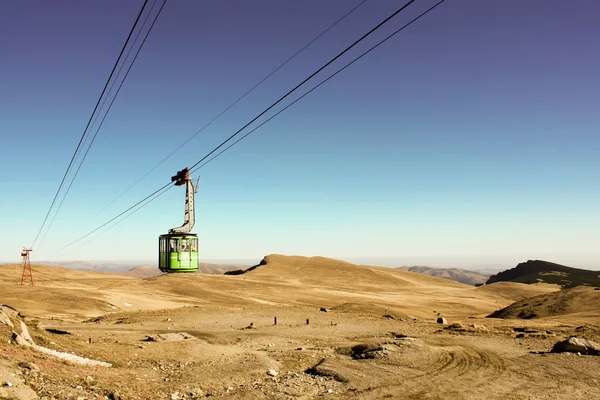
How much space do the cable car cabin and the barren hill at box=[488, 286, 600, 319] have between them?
31832mm

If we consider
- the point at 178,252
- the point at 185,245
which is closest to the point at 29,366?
the point at 178,252

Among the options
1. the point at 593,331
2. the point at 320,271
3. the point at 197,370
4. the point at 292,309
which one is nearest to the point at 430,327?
the point at 593,331

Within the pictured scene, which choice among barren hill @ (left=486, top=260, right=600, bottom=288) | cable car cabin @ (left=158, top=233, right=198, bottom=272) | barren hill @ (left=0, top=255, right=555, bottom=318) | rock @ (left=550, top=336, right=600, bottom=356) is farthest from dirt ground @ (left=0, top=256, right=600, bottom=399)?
barren hill @ (left=486, top=260, right=600, bottom=288)

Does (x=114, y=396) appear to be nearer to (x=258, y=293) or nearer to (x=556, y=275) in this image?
(x=258, y=293)

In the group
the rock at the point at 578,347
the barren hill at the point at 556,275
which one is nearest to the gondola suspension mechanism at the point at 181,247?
the rock at the point at 578,347

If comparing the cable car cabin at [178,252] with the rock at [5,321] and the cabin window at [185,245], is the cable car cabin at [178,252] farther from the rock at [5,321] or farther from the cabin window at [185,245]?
the rock at [5,321]

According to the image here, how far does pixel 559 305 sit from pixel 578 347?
26.5 metres

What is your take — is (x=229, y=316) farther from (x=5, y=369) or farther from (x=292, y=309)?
(x=5, y=369)

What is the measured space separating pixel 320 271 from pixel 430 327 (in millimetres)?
77365

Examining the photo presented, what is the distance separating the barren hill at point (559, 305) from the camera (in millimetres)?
39594

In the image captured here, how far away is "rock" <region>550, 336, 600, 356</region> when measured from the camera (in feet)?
61.7

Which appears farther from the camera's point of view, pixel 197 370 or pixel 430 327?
pixel 430 327

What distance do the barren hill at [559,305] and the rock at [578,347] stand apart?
69.4ft

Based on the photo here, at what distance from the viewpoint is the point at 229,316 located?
35062 mm
